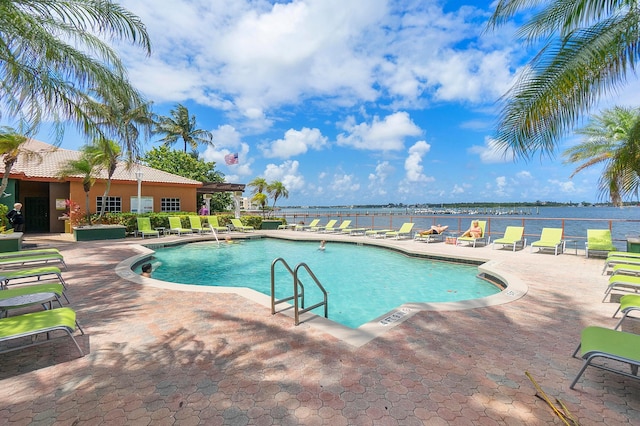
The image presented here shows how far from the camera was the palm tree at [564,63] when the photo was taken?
4027 millimetres

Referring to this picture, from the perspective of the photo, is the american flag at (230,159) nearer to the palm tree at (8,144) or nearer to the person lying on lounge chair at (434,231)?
the palm tree at (8,144)

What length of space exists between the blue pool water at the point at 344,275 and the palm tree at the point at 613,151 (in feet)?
14.3

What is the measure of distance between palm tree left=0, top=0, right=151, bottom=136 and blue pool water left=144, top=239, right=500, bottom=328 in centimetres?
490

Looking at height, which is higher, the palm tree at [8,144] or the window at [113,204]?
the palm tree at [8,144]

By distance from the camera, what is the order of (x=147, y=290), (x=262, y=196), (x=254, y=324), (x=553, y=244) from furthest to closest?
(x=262, y=196) → (x=553, y=244) → (x=147, y=290) → (x=254, y=324)

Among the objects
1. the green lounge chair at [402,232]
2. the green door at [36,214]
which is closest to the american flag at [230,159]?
the green door at [36,214]

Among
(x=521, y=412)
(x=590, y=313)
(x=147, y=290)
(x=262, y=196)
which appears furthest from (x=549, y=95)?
(x=262, y=196)

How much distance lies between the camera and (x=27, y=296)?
3906 mm

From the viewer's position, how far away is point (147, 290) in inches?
227

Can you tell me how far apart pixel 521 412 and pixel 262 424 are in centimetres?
208

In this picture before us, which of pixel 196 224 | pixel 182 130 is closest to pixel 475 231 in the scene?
pixel 196 224

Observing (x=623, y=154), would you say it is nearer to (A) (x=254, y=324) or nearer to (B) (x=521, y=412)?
(B) (x=521, y=412)

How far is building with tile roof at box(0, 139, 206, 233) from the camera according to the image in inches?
621

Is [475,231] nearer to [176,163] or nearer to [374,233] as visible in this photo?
[374,233]
